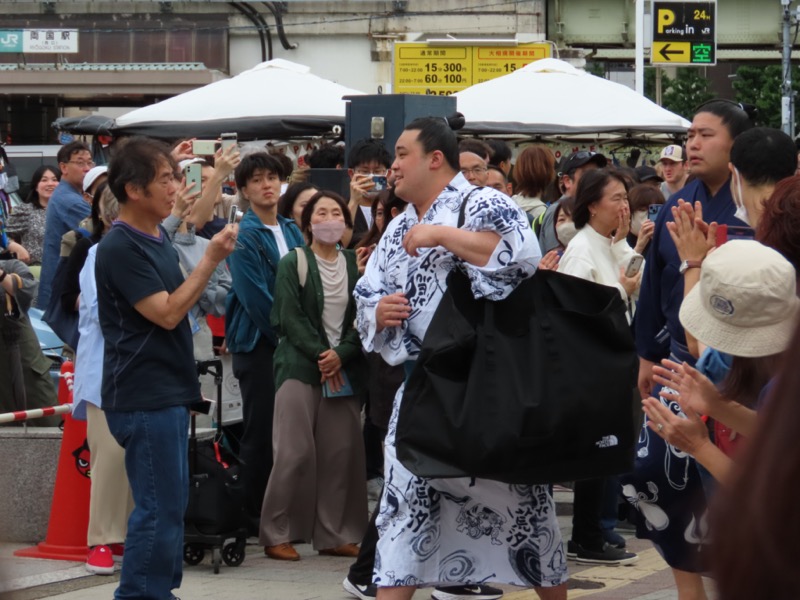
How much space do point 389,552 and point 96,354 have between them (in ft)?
6.69

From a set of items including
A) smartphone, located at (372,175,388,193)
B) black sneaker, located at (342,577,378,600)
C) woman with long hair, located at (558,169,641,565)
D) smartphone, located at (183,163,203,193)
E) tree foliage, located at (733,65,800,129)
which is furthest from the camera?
tree foliage, located at (733,65,800,129)

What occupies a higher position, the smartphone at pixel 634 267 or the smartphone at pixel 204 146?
the smartphone at pixel 204 146

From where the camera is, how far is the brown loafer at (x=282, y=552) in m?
7.37

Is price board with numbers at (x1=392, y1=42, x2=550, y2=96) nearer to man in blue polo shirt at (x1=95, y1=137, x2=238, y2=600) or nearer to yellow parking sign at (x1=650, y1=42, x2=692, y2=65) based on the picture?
yellow parking sign at (x1=650, y1=42, x2=692, y2=65)

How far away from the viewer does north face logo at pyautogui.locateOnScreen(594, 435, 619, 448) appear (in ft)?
16.7

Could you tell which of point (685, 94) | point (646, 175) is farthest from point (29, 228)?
point (685, 94)

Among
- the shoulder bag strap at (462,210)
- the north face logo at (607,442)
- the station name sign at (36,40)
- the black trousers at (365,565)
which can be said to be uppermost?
the station name sign at (36,40)

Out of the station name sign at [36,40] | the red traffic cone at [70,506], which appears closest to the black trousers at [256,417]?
the red traffic cone at [70,506]

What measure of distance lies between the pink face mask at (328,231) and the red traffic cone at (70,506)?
5.18ft

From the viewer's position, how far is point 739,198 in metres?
5.30

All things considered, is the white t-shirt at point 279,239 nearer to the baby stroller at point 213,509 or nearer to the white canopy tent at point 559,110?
the baby stroller at point 213,509

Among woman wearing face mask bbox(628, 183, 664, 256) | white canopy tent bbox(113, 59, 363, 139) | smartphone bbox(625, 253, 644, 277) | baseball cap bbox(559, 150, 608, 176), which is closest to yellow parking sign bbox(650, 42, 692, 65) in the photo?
white canopy tent bbox(113, 59, 363, 139)

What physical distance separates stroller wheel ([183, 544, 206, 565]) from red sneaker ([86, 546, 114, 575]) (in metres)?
0.41

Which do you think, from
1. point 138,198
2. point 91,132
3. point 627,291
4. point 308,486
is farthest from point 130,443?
point 91,132
